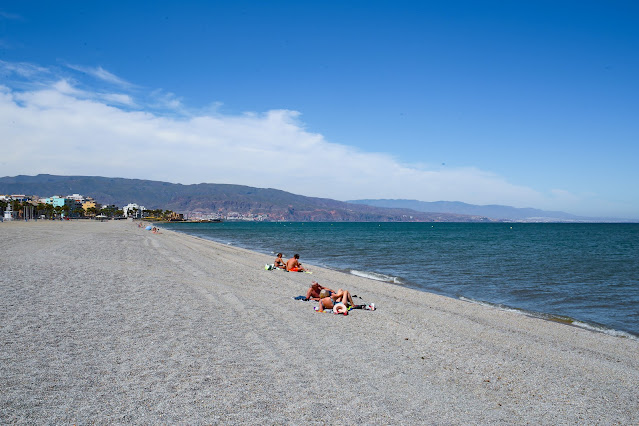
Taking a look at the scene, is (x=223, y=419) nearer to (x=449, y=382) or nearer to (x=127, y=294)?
(x=449, y=382)

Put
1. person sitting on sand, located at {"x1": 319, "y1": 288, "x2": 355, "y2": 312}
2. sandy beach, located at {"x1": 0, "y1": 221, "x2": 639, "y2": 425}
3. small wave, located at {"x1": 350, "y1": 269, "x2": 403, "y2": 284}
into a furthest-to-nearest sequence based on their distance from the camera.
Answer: small wave, located at {"x1": 350, "y1": 269, "x2": 403, "y2": 284} → person sitting on sand, located at {"x1": 319, "y1": 288, "x2": 355, "y2": 312} → sandy beach, located at {"x1": 0, "y1": 221, "x2": 639, "y2": 425}

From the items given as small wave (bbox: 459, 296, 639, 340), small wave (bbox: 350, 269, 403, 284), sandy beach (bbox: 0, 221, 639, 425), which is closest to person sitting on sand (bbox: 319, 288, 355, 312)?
sandy beach (bbox: 0, 221, 639, 425)

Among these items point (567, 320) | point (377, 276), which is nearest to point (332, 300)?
point (567, 320)

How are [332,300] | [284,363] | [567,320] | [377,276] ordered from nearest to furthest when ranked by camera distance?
[284,363] → [332,300] → [567,320] → [377,276]

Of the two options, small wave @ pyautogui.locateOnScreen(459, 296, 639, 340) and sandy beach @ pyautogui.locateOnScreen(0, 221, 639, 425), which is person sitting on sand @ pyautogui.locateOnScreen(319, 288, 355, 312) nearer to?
sandy beach @ pyautogui.locateOnScreen(0, 221, 639, 425)

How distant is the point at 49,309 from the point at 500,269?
24596 mm

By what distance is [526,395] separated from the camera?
20.7 ft

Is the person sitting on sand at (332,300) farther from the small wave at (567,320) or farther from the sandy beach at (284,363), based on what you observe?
the small wave at (567,320)

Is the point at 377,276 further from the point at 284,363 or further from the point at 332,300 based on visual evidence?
the point at 284,363

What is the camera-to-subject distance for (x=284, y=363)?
7059mm

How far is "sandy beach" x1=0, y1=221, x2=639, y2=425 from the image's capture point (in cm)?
532

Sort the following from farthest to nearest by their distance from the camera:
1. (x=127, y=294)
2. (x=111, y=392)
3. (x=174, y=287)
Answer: (x=174, y=287) → (x=127, y=294) → (x=111, y=392)

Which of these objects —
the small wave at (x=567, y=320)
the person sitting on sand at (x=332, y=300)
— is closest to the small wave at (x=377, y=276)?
the small wave at (x=567, y=320)

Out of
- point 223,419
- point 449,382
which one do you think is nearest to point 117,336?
point 223,419
